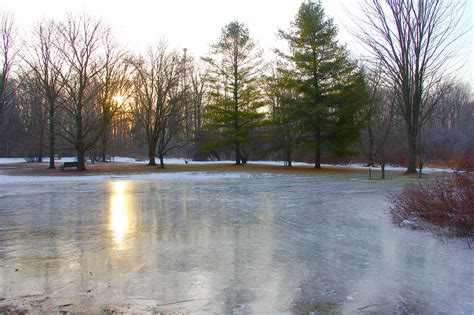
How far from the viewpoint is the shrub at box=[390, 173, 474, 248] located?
739 centimetres

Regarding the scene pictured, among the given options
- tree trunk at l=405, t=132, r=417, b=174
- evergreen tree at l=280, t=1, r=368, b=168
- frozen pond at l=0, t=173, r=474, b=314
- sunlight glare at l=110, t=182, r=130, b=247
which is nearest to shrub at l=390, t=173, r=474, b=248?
frozen pond at l=0, t=173, r=474, b=314

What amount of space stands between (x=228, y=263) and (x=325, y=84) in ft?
102

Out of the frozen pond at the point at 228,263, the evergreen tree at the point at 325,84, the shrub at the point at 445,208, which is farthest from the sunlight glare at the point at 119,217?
the evergreen tree at the point at 325,84

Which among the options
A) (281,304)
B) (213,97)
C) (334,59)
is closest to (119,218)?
(281,304)

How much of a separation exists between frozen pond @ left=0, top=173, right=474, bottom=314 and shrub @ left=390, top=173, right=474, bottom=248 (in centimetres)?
50

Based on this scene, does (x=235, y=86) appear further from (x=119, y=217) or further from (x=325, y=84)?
(x=119, y=217)

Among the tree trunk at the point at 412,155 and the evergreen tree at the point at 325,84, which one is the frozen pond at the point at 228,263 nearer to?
the tree trunk at the point at 412,155

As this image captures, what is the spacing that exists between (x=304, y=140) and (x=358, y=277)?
30557mm

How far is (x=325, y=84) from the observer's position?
113 ft

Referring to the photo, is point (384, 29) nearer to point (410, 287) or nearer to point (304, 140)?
point (304, 140)

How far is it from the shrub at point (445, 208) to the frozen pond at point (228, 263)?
0.50 meters

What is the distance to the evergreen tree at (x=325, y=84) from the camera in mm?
33531

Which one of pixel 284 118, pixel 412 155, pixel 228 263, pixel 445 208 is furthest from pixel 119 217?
pixel 284 118

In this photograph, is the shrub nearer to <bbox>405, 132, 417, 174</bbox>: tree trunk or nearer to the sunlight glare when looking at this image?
the sunlight glare
